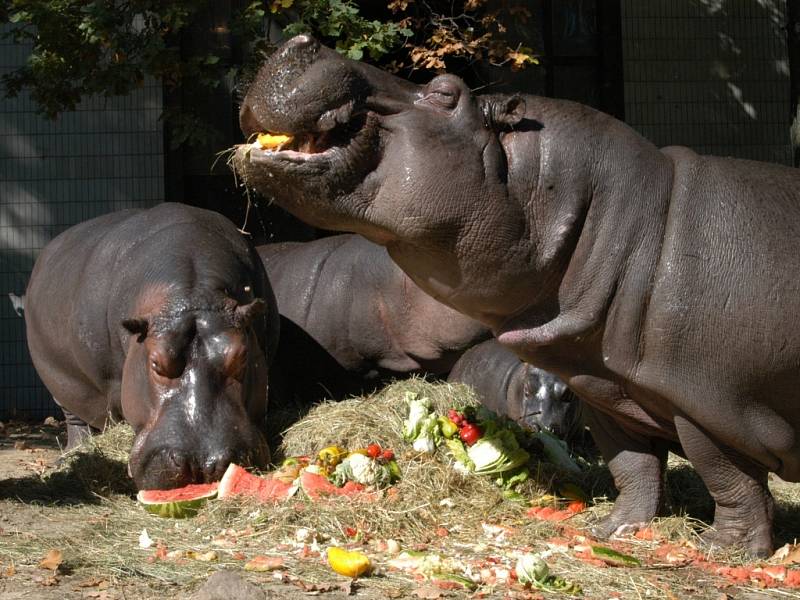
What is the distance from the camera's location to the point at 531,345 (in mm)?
4242

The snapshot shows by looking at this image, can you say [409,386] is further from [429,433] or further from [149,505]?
[149,505]

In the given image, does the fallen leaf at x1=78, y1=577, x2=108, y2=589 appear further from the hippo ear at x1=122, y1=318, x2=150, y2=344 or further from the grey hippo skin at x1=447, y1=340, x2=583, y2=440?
the grey hippo skin at x1=447, y1=340, x2=583, y2=440

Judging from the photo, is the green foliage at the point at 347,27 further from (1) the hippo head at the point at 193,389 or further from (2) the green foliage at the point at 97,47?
(1) the hippo head at the point at 193,389

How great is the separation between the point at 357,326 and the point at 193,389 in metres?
2.24

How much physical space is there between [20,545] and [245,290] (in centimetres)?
268

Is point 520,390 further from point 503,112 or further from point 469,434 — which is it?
point 503,112

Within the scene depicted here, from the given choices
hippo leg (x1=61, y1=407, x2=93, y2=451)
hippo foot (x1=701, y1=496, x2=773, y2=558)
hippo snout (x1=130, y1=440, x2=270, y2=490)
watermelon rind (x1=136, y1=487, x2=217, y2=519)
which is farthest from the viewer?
hippo leg (x1=61, y1=407, x2=93, y2=451)

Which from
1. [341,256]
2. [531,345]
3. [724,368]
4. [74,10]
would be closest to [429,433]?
[531,345]

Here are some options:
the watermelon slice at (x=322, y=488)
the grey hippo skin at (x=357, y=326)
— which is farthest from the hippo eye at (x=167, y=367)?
the grey hippo skin at (x=357, y=326)

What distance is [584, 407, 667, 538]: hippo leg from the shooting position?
15.2 ft

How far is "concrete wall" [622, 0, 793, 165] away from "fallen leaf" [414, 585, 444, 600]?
7.65 metres

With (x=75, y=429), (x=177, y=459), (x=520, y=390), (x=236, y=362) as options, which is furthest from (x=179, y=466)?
(x=75, y=429)

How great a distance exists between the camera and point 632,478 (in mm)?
4652

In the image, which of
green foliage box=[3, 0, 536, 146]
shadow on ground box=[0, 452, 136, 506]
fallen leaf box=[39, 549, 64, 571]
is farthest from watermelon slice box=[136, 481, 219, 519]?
green foliage box=[3, 0, 536, 146]
